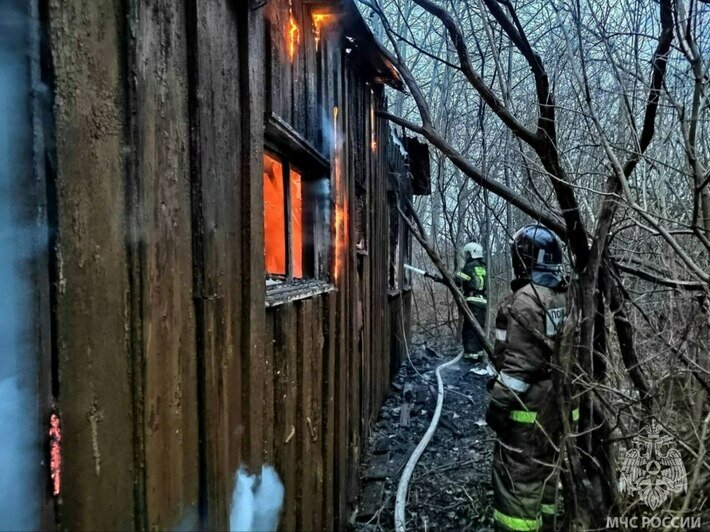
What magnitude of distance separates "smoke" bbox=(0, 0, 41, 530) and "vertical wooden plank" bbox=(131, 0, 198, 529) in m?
0.34

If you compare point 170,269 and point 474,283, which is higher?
point 170,269

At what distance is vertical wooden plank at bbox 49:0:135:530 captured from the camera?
107 cm

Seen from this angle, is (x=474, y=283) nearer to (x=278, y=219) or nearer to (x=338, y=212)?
(x=338, y=212)

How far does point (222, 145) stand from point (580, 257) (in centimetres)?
262

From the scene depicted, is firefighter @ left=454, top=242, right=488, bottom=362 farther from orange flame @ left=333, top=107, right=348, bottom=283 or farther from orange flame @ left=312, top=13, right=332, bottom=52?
orange flame @ left=312, top=13, right=332, bottom=52

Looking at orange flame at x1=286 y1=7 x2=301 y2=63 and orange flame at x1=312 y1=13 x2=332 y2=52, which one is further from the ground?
orange flame at x1=312 y1=13 x2=332 y2=52

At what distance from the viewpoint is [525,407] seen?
12.1ft

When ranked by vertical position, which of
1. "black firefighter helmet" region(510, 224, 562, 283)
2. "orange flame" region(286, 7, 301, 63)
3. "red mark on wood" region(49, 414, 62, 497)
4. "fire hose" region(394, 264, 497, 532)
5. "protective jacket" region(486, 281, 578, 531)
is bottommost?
"fire hose" region(394, 264, 497, 532)

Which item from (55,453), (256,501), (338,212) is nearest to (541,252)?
(338,212)

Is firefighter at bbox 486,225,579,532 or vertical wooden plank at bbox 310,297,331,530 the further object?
firefighter at bbox 486,225,579,532

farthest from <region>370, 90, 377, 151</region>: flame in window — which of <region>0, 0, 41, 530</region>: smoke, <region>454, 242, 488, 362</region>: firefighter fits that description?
<region>0, 0, 41, 530</region>: smoke

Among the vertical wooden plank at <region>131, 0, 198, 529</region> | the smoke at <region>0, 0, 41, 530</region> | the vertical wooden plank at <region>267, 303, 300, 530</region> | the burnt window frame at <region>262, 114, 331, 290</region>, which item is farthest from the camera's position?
the burnt window frame at <region>262, 114, 331, 290</region>

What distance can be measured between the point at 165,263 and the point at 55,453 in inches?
24.1

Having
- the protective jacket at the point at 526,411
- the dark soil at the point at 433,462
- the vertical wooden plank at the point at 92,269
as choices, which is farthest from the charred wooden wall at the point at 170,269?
the dark soil at the point at 433,462
